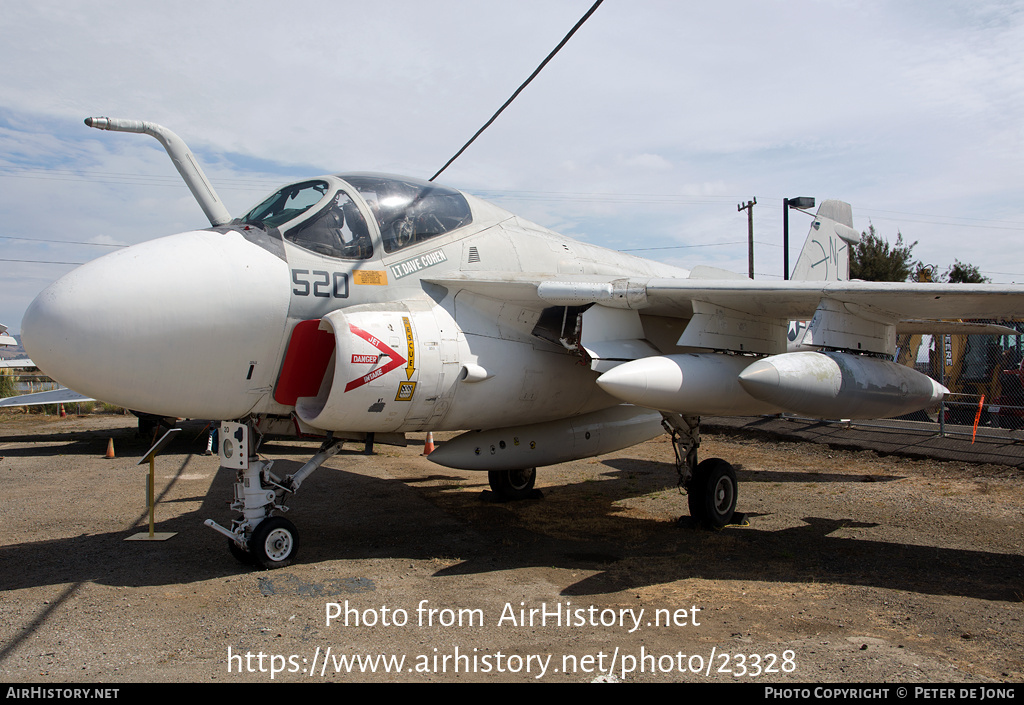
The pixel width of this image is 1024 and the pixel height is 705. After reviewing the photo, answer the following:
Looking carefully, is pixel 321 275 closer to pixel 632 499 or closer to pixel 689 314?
pixel 689 314

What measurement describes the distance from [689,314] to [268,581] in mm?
5334

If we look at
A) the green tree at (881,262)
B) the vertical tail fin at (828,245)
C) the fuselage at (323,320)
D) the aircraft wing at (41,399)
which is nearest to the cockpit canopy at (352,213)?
the fuselage at (323,320)

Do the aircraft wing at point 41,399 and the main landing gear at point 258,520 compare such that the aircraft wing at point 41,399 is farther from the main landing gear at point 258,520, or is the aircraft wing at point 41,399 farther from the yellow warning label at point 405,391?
the yellow warning label at point 405,391

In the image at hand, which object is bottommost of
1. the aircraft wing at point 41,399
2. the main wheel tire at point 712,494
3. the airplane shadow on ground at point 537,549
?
the airplane shadow on ground at point 537,549

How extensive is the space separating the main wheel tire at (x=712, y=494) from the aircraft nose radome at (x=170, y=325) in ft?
16.6

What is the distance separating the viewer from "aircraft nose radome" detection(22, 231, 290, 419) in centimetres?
489

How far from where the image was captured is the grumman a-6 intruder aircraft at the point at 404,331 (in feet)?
17.0

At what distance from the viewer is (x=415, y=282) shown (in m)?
6.43

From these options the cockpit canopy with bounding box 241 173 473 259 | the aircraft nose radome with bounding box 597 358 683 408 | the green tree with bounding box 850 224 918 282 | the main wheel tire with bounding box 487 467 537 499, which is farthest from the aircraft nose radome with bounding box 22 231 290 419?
the green tree with bounding box 850 224 918 282

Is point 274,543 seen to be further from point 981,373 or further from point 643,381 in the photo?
point 981,373

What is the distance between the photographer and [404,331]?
593cm

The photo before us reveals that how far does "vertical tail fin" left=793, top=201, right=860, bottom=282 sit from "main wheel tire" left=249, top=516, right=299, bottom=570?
841 cm

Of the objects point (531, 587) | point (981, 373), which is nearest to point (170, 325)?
point (531, 587)

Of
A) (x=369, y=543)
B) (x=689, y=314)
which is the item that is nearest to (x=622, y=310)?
(x=689, y=314)
